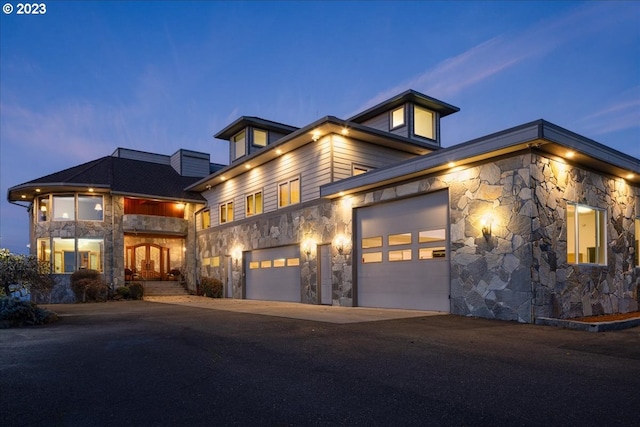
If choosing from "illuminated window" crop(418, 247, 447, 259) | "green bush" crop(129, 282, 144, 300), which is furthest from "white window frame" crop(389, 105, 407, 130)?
"green bush" crop(129, 282, 144, 300)

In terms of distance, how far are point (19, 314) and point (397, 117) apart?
53.2 ft

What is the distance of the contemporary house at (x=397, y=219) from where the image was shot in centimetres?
1084

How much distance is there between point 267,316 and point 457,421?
8.95 m

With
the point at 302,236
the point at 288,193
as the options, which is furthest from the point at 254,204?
the point at 302,236

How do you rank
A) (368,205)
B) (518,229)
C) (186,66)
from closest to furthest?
1. (518,229)
2. (368,205)
3. (186,66)

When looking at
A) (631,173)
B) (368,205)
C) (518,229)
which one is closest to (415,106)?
(368,205)

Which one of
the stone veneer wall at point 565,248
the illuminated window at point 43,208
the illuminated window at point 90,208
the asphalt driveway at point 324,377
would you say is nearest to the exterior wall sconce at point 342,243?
the asphalt driveway at point 324,377

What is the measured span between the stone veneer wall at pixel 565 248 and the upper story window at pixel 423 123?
867 centimetres

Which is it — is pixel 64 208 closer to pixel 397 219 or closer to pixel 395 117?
pixel 395 117

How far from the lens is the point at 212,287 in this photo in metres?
23.8

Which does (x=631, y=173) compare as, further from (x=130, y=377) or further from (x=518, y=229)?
(x=130, y=377)

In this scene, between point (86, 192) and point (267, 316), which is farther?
point (86, 192)

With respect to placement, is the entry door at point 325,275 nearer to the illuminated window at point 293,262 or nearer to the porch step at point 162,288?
the illuminated window at point 293,262

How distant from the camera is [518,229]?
35.0 ft
